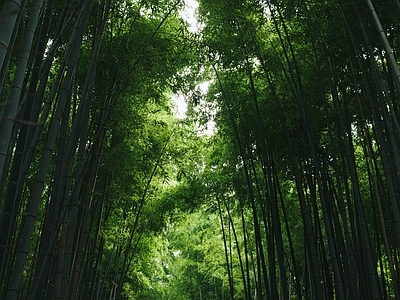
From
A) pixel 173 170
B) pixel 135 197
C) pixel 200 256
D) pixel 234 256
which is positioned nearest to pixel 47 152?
pixel 135 197

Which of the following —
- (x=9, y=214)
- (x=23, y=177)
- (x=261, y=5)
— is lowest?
(x=9, y=214)

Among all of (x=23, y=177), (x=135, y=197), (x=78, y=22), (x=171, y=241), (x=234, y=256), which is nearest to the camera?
(x=23, y=177)

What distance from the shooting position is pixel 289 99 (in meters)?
5.57

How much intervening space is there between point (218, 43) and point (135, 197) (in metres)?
2.60

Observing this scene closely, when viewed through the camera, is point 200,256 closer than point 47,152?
No

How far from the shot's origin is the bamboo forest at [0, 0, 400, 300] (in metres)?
3.06

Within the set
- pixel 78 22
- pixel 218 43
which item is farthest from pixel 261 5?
pixel 78 22

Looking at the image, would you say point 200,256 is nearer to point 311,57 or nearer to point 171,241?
point 171,241

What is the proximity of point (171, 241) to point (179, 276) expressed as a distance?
1.11 m

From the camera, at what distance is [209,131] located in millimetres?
7020

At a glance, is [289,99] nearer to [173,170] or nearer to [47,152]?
[173,170]

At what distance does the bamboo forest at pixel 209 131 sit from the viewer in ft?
10.0

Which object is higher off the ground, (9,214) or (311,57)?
(311,57)

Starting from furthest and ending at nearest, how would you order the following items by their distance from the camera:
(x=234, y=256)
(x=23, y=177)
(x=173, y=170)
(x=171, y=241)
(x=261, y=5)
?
(x=171, y=241), (x=234, y=256), (x=173, y=170), (x=261, y=5), (x=23, y=177)
